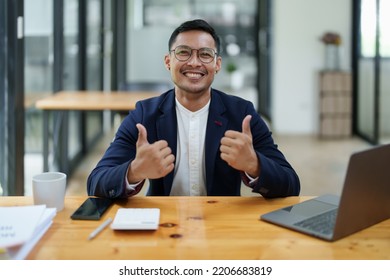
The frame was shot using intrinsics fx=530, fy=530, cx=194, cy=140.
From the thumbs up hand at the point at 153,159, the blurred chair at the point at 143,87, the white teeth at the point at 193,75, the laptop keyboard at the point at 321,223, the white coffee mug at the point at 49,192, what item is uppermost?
the white teeth at the point at 193,75

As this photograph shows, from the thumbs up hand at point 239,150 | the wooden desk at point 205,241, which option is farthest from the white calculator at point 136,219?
the thumbs up hand at point 239,150

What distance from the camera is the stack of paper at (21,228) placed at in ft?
3.49

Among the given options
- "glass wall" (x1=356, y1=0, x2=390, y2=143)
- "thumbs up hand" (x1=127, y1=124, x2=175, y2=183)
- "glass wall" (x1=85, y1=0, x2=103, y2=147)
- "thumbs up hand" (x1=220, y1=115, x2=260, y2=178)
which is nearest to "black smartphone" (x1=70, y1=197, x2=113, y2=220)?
"thumbs up hand" (x1=127, y1=124, x2=175, y2=183)

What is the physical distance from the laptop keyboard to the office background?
2.96 m

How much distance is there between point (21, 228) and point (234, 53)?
23.7 ft

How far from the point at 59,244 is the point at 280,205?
63cm

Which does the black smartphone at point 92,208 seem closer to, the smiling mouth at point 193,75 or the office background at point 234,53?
the smiling mouth at point 193,75

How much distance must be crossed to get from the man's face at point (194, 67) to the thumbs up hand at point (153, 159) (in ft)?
1.37

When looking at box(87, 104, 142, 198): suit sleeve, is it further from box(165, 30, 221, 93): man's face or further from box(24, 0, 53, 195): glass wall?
box(24, 0, 53, 195): glass wall

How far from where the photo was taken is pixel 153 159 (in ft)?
4.80

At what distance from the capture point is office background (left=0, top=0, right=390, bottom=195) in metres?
4.59

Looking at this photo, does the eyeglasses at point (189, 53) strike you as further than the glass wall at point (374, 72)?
No

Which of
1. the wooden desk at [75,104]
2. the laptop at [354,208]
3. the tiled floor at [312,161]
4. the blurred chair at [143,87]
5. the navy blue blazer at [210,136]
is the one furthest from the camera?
the blurred chair at [143,87]
